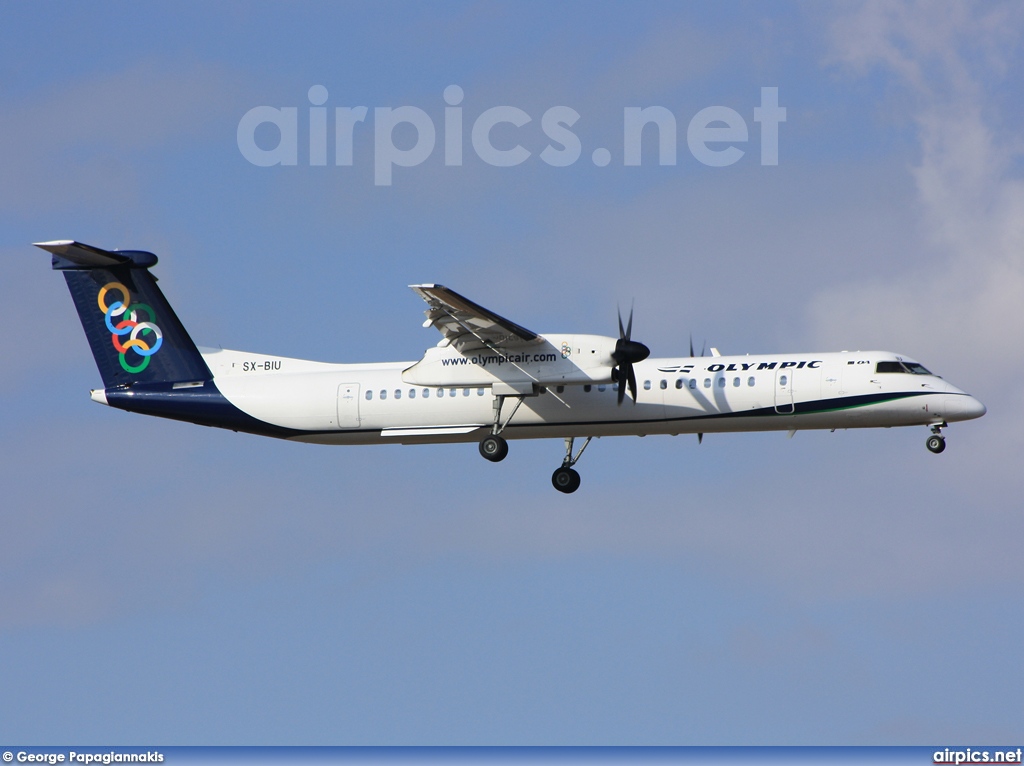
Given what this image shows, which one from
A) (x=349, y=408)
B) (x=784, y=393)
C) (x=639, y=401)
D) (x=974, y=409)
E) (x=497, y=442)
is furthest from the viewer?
(x=349, y=408)

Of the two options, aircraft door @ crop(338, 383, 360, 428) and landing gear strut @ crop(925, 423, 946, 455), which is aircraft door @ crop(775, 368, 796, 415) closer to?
landing gear strut @ crop(925, 423, 946, 455)

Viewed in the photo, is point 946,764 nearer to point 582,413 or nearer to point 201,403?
point 582,413

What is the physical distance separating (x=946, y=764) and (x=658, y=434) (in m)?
9.97

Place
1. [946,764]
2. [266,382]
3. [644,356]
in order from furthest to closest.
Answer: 1. [266,382]
2. [644,356]
3. [946,764]

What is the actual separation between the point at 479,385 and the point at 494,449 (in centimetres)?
140

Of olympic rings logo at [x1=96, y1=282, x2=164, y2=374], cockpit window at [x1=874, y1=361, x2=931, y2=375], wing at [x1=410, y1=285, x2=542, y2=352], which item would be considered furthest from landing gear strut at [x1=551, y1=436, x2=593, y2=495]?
olympic rings logo at [x1=96, y1=282, x2=164, y2=374]

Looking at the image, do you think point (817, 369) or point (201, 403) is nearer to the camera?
point (817, 369)

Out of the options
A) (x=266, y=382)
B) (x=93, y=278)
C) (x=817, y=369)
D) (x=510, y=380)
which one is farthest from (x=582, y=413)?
(x=93, y=278)

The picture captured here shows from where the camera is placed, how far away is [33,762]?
26000mm

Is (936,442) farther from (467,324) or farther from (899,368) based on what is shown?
(467,324)

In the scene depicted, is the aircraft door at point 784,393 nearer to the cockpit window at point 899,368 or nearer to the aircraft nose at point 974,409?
the cockpit window at point 899,368

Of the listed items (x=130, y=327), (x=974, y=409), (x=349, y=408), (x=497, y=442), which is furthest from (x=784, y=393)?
(x=130, y=327)

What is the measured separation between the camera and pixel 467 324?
30.8m

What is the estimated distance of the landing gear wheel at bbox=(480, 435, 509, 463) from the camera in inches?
1260
